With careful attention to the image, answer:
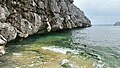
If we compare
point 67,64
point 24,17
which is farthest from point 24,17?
point 67,64

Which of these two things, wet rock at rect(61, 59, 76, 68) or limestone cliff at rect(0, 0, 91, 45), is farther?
limestone cliff at rect(0, 0, 91, 45)

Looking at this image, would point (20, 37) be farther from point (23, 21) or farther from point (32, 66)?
point (32, 66)

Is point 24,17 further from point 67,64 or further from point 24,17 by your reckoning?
point 67,64

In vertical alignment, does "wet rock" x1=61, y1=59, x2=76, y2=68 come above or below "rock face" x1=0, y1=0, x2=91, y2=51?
below

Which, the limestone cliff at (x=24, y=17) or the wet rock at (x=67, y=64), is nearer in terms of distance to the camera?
the wet rock at (x=67, y=64)

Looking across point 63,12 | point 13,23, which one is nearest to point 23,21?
point 13,23

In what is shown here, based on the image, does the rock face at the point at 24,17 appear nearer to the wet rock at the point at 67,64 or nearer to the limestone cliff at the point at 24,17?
the limestone cliff at the point at 24,17

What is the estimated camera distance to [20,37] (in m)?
44.4

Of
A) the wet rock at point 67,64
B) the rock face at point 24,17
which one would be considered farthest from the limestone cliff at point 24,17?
the wet rock at point 67,64

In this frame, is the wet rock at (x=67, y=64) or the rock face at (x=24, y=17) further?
the rock face at (x=24, y=17)

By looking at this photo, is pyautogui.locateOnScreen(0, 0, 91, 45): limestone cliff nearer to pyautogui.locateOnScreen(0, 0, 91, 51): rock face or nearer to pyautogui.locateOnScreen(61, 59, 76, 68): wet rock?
pyautogui.locateOnScreen(0, 0, 91, 51): rock face

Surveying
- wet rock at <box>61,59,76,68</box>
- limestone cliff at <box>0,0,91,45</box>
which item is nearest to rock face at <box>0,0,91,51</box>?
limestone cliff at <box>0,0,91,45</box>

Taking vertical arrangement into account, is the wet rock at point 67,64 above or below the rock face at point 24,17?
below

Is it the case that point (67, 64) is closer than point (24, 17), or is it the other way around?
point (67, 64)
